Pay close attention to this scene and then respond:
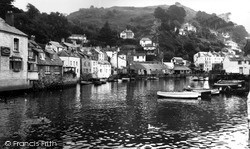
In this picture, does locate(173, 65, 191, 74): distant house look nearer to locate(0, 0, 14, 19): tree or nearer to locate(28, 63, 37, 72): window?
locate(0, 0, 14, 19): tree

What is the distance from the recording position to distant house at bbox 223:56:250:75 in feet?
408

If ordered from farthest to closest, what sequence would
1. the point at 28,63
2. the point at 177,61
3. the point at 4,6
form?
1. the point at 177,61
2. the point at 4,6
3. the point at 28,63

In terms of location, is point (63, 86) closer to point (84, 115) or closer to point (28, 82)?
point (28, 82)

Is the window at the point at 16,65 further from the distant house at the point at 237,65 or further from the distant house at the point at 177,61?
the distant house at the point at 177,61

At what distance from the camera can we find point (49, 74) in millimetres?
75562

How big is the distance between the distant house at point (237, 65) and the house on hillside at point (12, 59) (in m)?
94.5

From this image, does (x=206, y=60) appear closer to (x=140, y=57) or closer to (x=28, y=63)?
(x=140, y=57)

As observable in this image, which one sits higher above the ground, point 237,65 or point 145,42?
point 145,42

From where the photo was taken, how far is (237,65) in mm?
128625

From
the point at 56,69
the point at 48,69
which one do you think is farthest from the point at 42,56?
the point at 56,69

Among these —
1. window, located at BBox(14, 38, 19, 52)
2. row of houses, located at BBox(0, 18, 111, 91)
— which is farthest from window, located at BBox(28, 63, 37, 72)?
Result: window, located at BBox(14, 38, 19, 52)

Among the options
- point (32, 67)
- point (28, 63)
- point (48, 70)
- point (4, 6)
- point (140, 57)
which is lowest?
point (48, 70)

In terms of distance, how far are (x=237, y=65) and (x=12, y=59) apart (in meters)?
101

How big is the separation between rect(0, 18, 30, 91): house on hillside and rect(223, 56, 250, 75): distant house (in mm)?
94462
